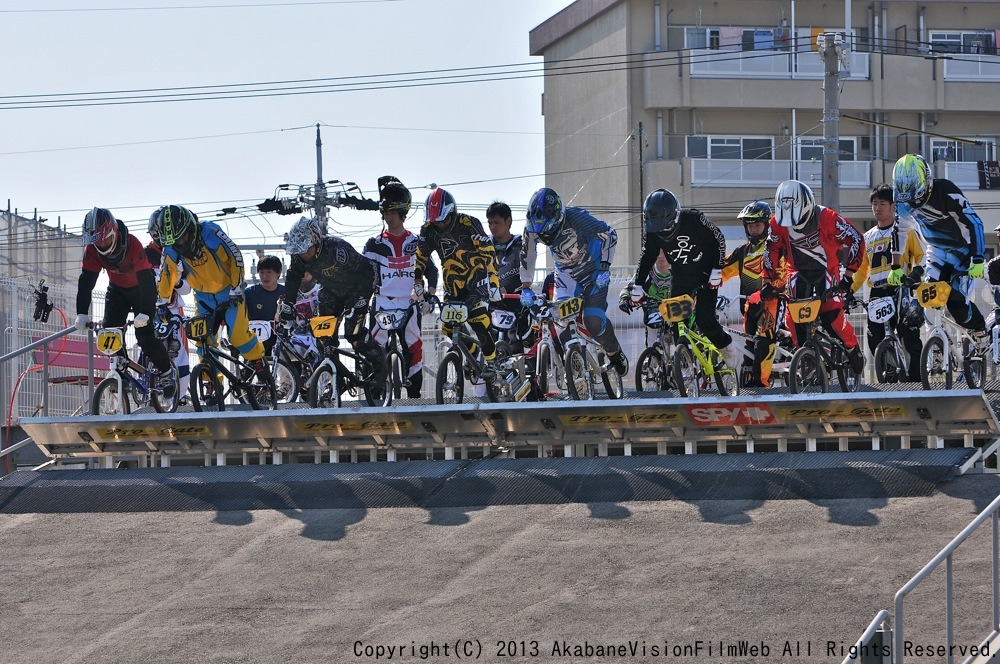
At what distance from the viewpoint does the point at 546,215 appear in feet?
50.9

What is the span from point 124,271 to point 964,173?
36.0 metres

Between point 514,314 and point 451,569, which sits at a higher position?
point 514,314

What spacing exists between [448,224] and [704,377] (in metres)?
3.19

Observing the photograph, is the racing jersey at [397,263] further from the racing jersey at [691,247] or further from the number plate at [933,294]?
the number plate at [933,294]

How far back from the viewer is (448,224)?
625 inches

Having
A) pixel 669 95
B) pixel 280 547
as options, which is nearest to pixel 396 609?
pixel 280 547

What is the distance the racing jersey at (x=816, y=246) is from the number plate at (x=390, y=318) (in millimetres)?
3940

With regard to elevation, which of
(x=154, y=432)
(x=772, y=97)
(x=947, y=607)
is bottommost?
(x=947, y=607)

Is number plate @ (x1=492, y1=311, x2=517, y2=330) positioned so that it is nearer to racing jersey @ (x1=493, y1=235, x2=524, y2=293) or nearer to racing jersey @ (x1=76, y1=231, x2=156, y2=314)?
racing jersey @ (x1=493, y1=235, x2=524, y2=293)

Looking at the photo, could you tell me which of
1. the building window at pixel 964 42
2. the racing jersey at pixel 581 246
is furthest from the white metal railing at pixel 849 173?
the racing jersey at pixel 581 246

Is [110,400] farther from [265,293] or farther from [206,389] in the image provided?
[265,293]

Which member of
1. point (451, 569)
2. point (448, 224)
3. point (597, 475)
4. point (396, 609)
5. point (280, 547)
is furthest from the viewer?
point (448, 224)

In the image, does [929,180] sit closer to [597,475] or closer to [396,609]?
[597,475]

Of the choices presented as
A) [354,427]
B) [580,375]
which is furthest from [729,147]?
[354,427]
